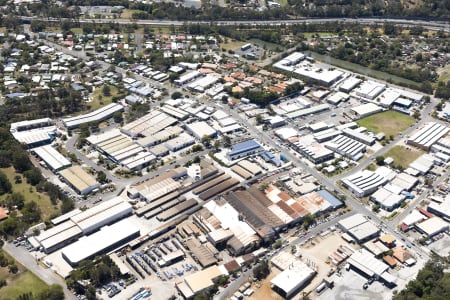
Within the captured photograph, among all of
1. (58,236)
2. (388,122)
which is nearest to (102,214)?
(58,236)

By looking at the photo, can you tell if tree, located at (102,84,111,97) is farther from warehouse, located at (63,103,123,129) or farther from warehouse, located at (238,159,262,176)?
warehouse, located at (238,159,262,176)

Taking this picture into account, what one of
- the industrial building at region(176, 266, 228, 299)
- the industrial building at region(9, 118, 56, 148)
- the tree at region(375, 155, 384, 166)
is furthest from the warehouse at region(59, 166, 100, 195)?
the tree at region(375, 155, 384, 166)

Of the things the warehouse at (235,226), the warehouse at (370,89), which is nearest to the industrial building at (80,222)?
the warehouse at (235,226)

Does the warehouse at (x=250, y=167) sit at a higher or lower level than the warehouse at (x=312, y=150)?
lower

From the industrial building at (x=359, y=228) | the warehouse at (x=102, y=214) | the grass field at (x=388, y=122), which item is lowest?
the industrial building at (x=359, y=228)

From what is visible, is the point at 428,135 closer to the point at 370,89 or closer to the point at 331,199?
the point at 370,89

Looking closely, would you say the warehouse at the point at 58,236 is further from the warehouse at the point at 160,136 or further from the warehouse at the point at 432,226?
the warehouse at the point at 432,226

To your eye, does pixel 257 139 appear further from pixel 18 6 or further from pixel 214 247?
pixel 18 6
